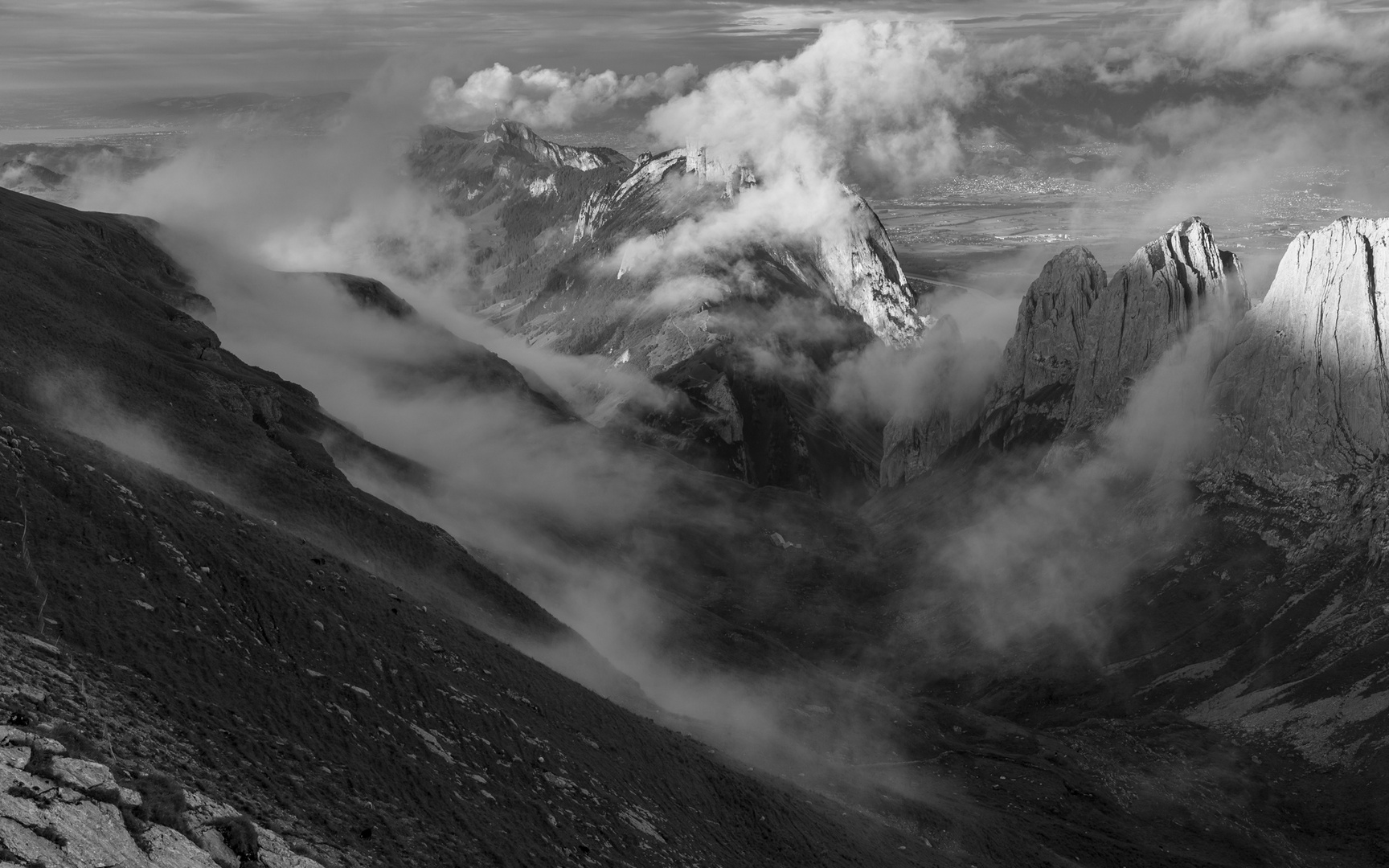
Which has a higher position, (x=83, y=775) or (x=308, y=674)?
(x=83, y=775)

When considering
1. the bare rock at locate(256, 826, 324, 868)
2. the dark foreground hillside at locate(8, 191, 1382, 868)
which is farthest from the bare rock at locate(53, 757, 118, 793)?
the bare rock at locate(256, 826, 324, 868)

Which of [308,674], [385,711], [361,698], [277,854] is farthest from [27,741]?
[385,711]

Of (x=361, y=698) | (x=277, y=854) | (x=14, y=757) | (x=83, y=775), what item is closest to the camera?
(x=14, y=757)

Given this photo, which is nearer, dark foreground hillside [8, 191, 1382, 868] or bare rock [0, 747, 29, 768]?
bare rock [0, 747, 29, 768]

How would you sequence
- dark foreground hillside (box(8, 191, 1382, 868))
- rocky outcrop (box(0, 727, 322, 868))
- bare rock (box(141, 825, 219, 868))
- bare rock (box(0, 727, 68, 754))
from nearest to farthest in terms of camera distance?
rocky outcrop (box(0, 727, 322, 868)) < bare rock (box(141, 825, 219, 868)) < bare rock (box(0, 727, 68, 754)) < dark foreground hillside (box(8, 191, 1382, 868))

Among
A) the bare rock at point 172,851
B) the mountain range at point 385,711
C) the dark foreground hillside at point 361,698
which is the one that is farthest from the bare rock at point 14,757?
the bare rock at point 172,851

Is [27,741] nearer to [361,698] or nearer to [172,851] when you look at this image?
[172,851]

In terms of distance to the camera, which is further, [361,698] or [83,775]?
[361,698]

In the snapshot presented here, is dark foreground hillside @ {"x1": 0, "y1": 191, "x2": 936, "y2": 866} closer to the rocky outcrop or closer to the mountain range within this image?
the mountain range

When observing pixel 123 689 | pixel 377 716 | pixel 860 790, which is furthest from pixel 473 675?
pixel 860 790

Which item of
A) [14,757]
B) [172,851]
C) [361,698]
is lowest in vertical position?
[361,698]

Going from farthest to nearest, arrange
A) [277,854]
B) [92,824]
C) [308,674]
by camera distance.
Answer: [308,674] → [277,854] → [92,824]
